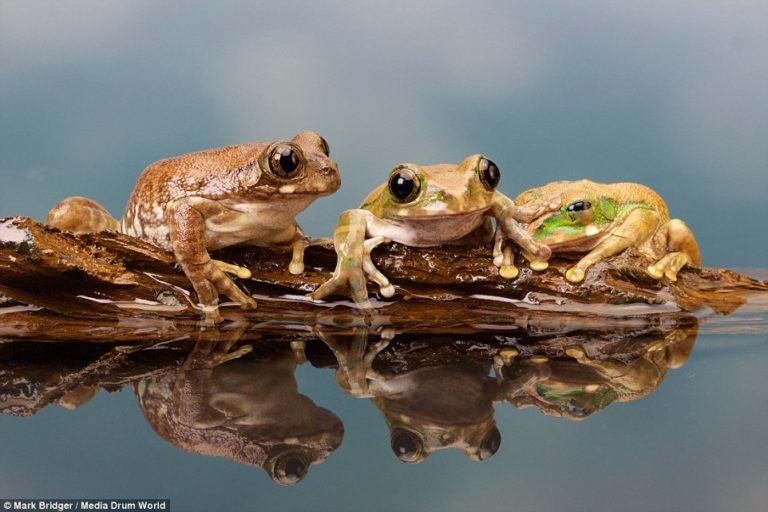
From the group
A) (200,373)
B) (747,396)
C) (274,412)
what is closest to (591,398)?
(747,396)

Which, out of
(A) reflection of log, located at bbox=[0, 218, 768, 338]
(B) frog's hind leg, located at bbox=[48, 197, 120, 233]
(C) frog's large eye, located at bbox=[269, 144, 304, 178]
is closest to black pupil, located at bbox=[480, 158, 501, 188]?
(A) reflection of log, located at bbox=[0, 218, 768, 338]

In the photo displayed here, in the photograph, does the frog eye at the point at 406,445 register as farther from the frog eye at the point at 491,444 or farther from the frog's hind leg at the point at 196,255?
the frog's hind leg at the point at 196,255

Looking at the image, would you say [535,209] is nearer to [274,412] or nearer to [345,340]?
[345,340]

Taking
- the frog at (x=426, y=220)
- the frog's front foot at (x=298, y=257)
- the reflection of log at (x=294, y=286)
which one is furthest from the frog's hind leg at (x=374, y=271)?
the frog's front foot at (x=298, y=257)

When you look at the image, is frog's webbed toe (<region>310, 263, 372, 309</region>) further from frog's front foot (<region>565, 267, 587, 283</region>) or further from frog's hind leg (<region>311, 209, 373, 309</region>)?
frog's front foot (<region>565, 267, 587, 283</region>)

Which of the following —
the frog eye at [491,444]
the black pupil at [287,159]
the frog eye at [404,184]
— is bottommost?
the frog eye at [491,444]

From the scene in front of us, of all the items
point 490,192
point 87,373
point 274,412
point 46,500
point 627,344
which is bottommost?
point 46,500
